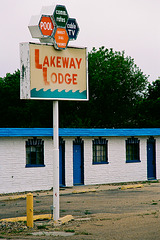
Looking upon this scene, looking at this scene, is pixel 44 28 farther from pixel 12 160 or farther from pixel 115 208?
pixel 12 160

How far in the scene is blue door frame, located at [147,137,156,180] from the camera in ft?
92.8

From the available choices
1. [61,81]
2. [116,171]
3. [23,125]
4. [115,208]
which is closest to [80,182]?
[116,171]

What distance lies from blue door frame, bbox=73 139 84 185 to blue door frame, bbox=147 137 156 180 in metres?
5.32

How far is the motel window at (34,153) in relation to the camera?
74.8 feet

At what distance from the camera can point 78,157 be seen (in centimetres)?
2495

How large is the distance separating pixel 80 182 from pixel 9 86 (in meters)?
35.5

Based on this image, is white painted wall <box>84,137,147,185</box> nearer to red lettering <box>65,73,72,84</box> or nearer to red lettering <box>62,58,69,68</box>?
red lettering <box>65,73,72,84</box>

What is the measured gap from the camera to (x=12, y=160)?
22.0 meters

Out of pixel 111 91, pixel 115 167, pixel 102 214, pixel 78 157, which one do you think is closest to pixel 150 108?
pixel 111 91

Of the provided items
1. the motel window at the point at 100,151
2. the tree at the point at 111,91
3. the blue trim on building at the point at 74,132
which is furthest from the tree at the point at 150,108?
the motel window at the point at 100,151

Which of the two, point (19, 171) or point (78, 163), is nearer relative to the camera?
point (19, 171)

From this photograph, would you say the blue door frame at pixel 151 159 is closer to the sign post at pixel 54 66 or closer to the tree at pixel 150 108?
the sign post at pixel 54 66

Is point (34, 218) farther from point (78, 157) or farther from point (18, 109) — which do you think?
point (18, 109)

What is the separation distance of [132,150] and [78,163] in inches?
169
